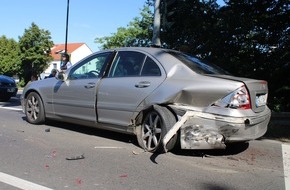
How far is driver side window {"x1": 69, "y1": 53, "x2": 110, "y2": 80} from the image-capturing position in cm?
716

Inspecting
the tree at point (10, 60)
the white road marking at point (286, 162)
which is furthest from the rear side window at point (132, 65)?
the tree at point (10, 60)

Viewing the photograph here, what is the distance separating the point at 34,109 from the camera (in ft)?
27.6

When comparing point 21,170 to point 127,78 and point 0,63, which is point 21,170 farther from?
point 0,63

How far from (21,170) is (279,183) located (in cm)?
316

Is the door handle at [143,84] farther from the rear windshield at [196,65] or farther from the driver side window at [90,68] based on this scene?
the driver side window at [90,68]

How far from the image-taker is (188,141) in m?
5.78

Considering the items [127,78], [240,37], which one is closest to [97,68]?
[127,78]

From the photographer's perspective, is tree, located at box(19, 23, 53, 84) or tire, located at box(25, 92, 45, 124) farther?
tree, located at box(19, 23, 53, 84)

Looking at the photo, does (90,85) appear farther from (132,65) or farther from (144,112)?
(144,112)

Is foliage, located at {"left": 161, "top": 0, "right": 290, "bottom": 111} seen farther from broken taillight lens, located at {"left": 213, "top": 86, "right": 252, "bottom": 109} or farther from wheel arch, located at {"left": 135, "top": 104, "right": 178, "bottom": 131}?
broken taillight lens, located at {"left": 213, "top": 86, "right": 252, "bottom": 109}

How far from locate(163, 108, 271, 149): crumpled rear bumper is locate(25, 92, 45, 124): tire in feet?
11.2

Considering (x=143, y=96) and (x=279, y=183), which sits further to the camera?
(x=143, y=96)

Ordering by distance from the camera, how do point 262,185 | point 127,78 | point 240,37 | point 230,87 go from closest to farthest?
1. point 262,185
2. point 230,87
3. point 127,78
4. point 240,37

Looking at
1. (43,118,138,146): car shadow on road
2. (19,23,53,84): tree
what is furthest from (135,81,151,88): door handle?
(19,23,53,84): tree
